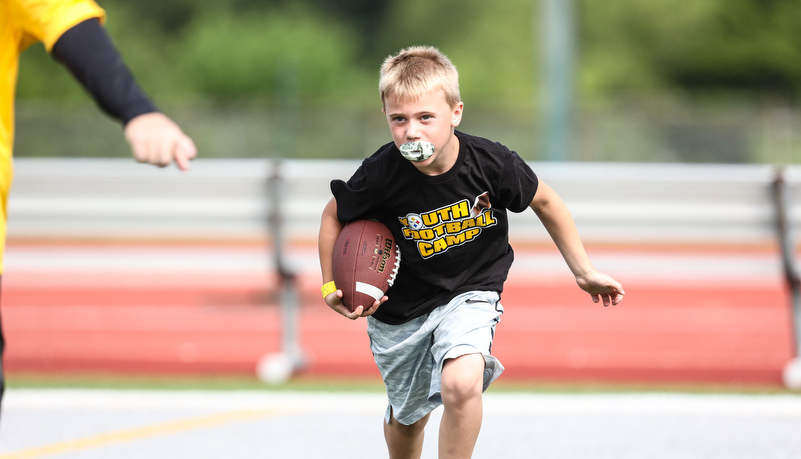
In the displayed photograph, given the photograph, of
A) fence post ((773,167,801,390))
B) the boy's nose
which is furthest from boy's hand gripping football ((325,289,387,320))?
fence post ((773,167,801,390))

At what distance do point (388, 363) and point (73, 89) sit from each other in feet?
107

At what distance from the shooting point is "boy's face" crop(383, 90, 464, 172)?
10.8 ft

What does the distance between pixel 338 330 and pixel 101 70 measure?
249 inches

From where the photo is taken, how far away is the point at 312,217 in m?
6.72

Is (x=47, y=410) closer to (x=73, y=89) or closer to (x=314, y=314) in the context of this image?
(x=314, y=314)

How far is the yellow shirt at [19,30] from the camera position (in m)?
2.49

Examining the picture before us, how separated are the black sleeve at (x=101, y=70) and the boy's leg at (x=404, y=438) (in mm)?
1831

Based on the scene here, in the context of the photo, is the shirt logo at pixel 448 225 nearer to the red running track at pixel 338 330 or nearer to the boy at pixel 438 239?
the boy at pixel 438 239

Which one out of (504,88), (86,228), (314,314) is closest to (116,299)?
(314,314)

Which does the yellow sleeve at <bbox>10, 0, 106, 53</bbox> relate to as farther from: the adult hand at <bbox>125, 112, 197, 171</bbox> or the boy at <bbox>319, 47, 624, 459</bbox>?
the boy at <bbox>319, 47, 624, 459</bbox>

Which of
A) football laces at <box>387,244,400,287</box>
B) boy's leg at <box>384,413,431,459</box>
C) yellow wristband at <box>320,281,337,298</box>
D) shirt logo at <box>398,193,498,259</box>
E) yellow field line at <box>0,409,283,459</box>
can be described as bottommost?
yellow field line at <box>0,409,283,459</box>

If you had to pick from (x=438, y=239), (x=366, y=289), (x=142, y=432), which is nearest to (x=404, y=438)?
(x=366, y=289)

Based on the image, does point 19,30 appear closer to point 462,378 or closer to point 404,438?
point 462,378

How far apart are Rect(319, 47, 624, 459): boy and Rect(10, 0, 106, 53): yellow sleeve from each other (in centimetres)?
114
